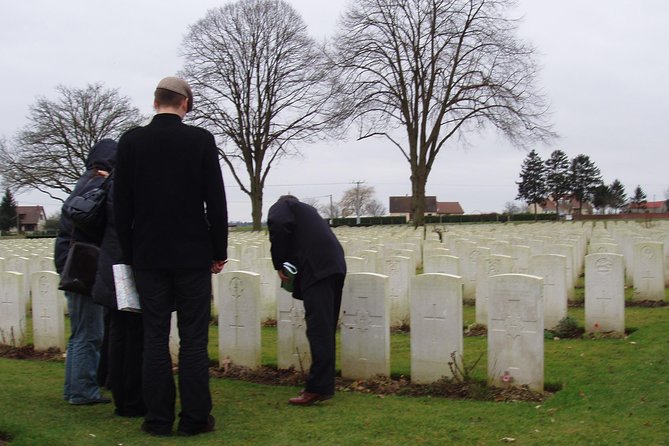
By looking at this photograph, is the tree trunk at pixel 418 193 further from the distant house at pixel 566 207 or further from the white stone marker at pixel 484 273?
the distant house at pixel 566 207

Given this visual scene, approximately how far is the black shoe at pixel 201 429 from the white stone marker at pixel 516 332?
91.2 inches

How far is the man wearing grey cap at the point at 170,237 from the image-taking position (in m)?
4.09

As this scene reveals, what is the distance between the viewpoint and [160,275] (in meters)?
4.11

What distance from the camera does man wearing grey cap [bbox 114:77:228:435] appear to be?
409 centimetres

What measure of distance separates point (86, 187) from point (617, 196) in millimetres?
71488

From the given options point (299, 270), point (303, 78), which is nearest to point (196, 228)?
point (299, 270)

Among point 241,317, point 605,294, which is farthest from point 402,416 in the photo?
point 605,294

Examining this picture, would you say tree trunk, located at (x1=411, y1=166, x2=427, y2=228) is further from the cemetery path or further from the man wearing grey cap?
the man wearing grey cap

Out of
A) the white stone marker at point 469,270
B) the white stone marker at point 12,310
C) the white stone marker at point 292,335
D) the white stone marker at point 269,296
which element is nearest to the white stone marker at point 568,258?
the white stone marker at point 469,270

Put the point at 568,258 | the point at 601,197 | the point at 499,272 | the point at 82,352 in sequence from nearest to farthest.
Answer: the point at 82,352 → the point at 499,272 → the point at 568,258 → the point at 601,197

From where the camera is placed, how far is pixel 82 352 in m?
5.03

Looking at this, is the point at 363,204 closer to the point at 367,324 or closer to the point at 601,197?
the point at 601,197

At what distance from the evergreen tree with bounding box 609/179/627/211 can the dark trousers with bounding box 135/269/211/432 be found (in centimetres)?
6959

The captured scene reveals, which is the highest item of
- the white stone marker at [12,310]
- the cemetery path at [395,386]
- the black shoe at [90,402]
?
the white stone marker at [12,310]
